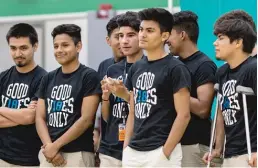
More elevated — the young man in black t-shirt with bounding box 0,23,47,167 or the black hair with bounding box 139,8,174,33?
the black hair with bounding box 139,8,174,33

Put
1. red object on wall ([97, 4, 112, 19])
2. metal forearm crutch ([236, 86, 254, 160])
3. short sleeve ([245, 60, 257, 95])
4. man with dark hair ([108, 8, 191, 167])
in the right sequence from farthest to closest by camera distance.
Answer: red object on wall ([97, 4, 112, 19]) < man with dark hair ([108, 8, 191, 167]) < short sleeve ([245, 60, 257, 95]) < metal forearm crutch ([236, 86, 254, 160])

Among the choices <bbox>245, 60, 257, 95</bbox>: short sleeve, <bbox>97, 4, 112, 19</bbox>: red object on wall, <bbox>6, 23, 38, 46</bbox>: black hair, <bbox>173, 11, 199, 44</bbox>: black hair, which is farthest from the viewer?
<bbox>97, 4, 112, 19</bbox>: red object on wall

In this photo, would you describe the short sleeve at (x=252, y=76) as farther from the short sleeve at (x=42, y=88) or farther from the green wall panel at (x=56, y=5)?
the green wall panel at (x=56, y=5)

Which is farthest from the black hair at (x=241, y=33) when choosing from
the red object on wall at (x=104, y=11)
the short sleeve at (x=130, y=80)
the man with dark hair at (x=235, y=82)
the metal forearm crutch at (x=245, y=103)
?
the red object on wall at (x=104, y=11)

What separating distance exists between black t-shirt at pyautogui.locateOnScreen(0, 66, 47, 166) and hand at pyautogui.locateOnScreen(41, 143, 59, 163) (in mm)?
373

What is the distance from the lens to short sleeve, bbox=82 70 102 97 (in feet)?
20.4

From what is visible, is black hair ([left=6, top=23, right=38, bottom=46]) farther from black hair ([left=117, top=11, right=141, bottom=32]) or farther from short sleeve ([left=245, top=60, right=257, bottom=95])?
short sleeve ([left=245, top=60, right=257, bottom=95])

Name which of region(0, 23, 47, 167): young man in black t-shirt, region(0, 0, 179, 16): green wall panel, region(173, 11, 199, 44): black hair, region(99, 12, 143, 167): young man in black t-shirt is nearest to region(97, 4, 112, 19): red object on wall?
region(0, 0, 179, 16): green wall panel

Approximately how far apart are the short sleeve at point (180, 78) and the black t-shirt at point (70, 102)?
90cm

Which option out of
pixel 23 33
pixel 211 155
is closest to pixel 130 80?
pixel 211 155

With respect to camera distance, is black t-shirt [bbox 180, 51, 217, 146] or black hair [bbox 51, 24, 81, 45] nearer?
black t-shirt [bbox 180, 51, 217, 146]

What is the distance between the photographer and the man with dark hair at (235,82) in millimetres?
5336

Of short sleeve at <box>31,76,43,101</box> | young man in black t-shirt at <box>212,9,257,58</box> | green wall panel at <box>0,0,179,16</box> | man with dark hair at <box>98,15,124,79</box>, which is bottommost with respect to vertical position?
short sleeve at <box>31,76,43,101</box>

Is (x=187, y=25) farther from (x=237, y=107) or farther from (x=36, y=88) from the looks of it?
(x=36, y=88)
